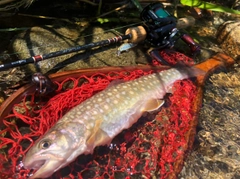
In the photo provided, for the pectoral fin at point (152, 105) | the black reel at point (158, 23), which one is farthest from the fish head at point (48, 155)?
the black reel at point (158, 23)

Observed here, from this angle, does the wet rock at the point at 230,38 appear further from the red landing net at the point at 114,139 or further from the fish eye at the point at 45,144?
the fish eye at the point at 45,144

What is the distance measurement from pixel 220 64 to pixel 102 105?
1993 mm

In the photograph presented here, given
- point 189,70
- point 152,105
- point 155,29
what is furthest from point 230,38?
point 152,105

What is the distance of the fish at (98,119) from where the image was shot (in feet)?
8.23

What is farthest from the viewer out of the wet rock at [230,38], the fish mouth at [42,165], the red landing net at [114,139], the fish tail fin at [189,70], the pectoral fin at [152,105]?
the wet rock at [230,38]

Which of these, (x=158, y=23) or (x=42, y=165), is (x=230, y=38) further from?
(x=42, y=165)

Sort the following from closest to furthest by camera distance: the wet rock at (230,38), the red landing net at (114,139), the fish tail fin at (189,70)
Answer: the red landing net at (114,139) < the fish tail fin at (189,70) < the wet rock at (230,38)

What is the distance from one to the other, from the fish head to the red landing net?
251 mm

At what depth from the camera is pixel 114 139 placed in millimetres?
3174

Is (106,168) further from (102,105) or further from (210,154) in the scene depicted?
(210,154)

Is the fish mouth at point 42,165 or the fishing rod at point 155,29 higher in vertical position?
the fishing rod at point 155,29

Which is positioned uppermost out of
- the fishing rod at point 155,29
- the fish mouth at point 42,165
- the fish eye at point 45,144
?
the fishing rod at point 155,29

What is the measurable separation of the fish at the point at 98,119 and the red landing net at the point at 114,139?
0.63ft

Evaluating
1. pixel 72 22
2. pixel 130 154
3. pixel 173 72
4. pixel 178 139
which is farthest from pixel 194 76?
pixel 72 22
